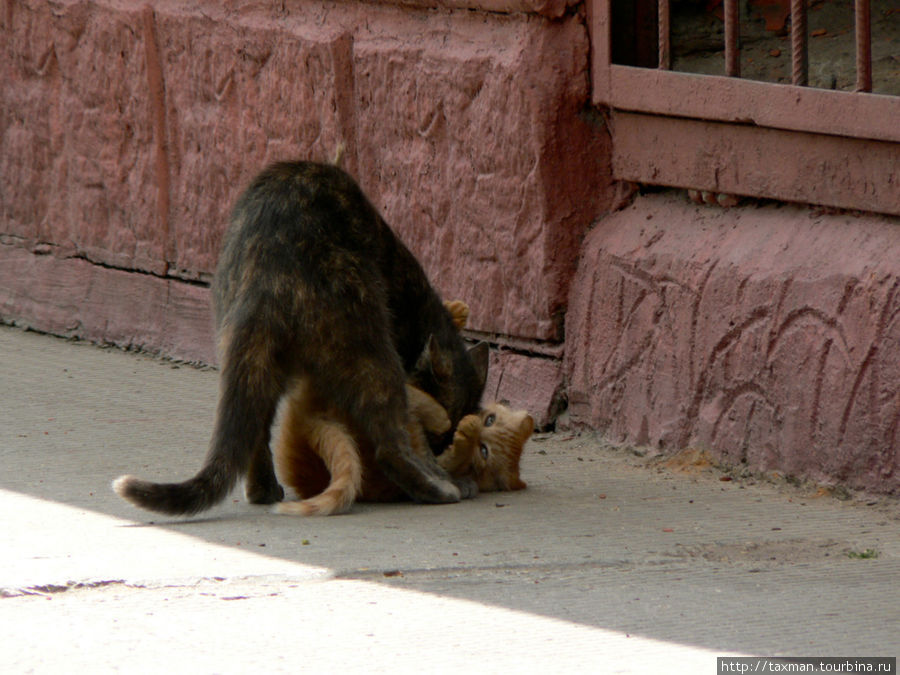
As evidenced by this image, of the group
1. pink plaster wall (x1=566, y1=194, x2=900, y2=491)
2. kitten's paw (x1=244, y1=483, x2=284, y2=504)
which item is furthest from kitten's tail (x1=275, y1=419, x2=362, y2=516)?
pink plaster wall (x1=566, y1=194, x2=900, y2=491)

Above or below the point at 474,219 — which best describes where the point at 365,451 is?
below

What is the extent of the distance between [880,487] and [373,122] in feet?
9.78

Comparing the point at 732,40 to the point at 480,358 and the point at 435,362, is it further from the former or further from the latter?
the point at 435,362

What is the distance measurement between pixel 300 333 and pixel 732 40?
6.84 ft

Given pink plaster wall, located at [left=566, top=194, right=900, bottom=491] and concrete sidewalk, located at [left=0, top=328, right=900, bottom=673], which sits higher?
pink plaster wall, located at [left=566, top=194, right=900, bottom=491]

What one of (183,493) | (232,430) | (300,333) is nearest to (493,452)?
(300,333)

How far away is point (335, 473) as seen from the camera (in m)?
5.26

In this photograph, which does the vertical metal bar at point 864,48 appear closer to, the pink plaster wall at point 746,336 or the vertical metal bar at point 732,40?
the pink plaster wall at point 746,336

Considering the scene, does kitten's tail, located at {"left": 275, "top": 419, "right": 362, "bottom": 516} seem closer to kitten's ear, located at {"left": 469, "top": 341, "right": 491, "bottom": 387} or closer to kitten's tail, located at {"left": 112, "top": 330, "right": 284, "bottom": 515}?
kitten's tail, located at {"left": 112, "top": 330, "right": 284, "bottom": 515}

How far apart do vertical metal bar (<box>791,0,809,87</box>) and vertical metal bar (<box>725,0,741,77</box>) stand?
0.30m

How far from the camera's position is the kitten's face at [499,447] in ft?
18.6

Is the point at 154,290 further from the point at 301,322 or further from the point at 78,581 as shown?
the point at 78,581

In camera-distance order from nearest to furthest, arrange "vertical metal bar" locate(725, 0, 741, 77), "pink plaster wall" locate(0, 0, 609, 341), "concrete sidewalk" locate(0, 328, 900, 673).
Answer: "concrete sidewalk" locate(0, 328, 900, 673), "vertical metal bar" locate(725, 0, 741, 77), "pink plaster wall" locate(0, 0, 609, 341)

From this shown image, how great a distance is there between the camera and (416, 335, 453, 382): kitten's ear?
550cm
